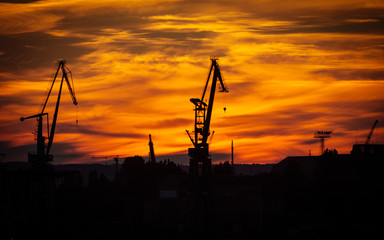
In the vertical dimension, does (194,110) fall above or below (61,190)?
above

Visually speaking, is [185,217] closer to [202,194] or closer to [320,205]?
[202,194]

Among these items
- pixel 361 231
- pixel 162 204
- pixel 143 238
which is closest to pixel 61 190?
pixel 162 204

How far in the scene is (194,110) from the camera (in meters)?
121

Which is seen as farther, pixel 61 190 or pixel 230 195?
pixel 61 190

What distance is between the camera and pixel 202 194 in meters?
96.9

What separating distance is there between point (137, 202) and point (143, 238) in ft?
82.2

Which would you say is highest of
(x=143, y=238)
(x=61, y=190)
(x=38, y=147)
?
(x=38, y=147)

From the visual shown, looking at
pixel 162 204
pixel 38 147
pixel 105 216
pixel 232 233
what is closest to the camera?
pixel 232 233

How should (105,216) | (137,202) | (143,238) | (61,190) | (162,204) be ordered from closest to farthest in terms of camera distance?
1. (143,238)
2. (162,204)
3. (105,216)
4. (137,202)
5. (61,190)

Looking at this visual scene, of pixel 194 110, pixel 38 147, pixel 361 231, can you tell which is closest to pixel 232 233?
pixel 361 231

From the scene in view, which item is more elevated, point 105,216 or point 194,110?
point 194,110

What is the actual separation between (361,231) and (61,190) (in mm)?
55446

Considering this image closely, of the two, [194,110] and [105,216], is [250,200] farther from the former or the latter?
[194,110]

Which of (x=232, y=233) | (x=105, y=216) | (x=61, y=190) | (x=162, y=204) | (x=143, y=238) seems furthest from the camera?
(x=61, y=190)
